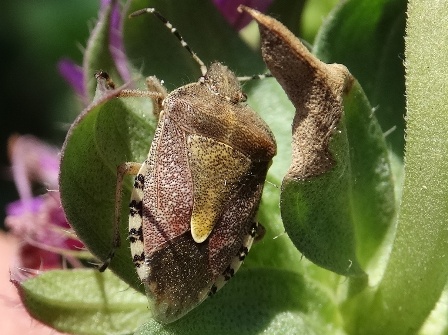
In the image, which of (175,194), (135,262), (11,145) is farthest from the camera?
(11,145)

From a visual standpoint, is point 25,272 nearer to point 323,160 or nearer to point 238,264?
point 238,264

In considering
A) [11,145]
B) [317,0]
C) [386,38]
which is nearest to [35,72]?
[11,145]

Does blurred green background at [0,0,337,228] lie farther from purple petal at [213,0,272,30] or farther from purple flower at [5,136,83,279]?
purple petal at [213,0,272,30]

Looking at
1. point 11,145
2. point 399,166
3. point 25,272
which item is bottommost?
point 11,145

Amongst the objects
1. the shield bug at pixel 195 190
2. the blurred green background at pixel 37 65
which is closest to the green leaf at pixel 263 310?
the shield bug at pixel 195 190

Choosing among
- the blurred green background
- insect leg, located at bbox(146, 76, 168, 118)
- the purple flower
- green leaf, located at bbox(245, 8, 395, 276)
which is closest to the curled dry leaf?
green leaf, located at bbox(245, 8, 395, 276)

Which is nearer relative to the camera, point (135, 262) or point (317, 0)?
point (135, 262)
